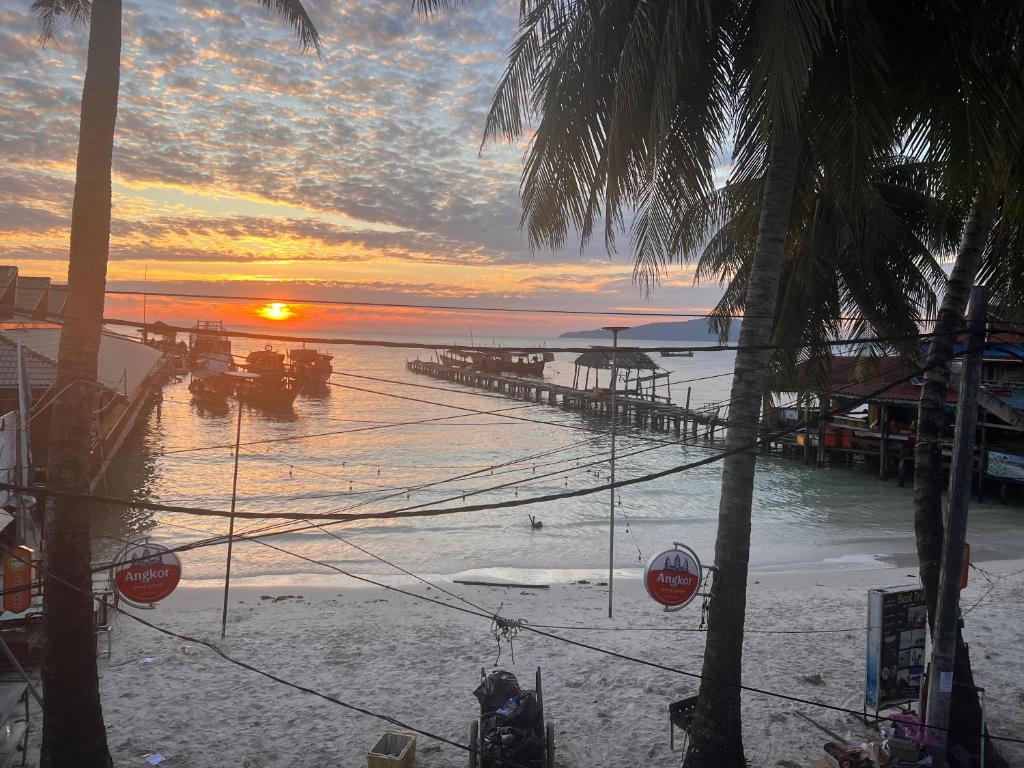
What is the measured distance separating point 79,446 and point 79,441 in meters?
0.05

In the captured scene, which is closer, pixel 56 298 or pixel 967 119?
pixel 967 119

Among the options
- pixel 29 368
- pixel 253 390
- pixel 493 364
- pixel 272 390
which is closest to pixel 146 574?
pixel 29 368

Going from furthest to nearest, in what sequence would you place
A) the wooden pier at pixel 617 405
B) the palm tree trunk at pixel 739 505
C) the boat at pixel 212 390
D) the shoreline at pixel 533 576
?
the boat at pixel 212 390
the wooden pier at pixel 617 405
the shoreline at pixel 533 576
the palm tree trunk at pixel 739 505

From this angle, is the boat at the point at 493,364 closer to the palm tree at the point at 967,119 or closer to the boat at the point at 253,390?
the boat at the point at 253,390

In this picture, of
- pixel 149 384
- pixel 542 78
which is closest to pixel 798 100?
pixel 542 78

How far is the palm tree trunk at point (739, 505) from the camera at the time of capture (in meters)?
7.60

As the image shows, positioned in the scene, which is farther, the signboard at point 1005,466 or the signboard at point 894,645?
the signboard at point 1005,466

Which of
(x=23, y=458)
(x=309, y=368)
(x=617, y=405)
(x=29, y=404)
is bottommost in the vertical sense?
(x=617, y=405)

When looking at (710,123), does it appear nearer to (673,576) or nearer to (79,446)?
(673,576)

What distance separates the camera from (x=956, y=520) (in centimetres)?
673

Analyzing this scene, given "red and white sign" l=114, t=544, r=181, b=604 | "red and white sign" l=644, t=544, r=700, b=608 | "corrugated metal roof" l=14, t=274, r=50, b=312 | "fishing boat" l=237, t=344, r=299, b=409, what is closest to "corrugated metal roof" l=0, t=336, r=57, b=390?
"corrugated metal roof" l=14, t=274, r=50, b=312

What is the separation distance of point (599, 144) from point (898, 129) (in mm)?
3354

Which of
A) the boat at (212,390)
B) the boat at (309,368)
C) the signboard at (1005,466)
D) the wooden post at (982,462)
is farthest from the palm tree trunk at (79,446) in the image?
the boat at (309,368)

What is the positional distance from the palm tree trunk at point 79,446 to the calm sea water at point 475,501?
4.49 metres
